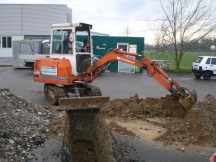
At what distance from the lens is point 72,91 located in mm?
13422

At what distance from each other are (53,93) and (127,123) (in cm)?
436

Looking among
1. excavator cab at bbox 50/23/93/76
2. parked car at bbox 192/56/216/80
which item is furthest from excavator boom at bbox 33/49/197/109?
parked car at bbox 192/56/216/80

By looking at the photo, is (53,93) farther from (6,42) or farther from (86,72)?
(6,42)

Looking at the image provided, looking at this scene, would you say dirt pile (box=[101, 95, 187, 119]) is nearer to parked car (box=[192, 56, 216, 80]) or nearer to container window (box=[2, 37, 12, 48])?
parked car (box=[192, 56, 216, 80])

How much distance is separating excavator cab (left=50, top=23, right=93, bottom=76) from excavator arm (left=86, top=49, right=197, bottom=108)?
44 cm

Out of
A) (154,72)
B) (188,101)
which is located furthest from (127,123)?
(154,72)

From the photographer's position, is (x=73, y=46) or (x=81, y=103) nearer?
(x=81, y=103)

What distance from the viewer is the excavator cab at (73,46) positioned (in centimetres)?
1266

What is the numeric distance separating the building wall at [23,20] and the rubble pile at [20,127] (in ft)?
128

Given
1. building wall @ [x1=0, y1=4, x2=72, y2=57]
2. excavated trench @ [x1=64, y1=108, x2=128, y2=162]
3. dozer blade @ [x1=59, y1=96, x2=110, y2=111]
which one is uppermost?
building wall @ [x1=0, y1=4, x2=72, y2=57]

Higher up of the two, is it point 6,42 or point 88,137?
point 6,42

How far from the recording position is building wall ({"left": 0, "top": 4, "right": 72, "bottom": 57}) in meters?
48.1

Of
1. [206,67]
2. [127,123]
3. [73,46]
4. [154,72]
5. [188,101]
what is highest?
[73,46]

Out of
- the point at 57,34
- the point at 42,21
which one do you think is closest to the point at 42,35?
the point at 42,21
